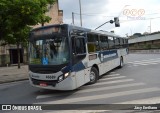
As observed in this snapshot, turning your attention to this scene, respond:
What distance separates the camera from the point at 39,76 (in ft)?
30.0

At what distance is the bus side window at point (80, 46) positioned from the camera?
9.45 m

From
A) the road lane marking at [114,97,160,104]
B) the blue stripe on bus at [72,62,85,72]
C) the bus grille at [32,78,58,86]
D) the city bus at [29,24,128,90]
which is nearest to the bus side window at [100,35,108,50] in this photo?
the city bus at [29,24,128,90]

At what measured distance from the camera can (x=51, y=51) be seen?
8969mm

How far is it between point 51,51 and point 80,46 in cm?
144

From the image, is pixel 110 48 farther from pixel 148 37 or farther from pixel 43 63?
pixel 148 37

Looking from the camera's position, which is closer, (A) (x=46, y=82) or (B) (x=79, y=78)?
(A) (x=46, y=82)

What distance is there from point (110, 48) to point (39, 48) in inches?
251

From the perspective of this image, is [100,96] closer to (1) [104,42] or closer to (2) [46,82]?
(2) [46,82]

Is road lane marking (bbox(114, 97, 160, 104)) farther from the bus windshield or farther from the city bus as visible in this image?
the bus windshield

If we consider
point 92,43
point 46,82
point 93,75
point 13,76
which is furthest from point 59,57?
point 13,76

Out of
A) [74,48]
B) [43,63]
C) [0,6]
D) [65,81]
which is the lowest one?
[65,81]

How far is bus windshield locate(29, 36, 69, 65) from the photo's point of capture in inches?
348

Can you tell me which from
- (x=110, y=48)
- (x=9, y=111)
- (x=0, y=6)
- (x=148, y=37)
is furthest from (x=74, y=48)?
(x=148, y=37)

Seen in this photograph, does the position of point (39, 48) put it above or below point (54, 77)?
A: above
